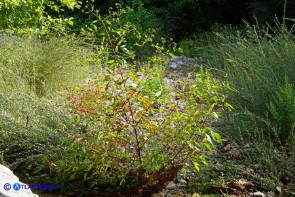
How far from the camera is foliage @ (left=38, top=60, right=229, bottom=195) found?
379 centimetres

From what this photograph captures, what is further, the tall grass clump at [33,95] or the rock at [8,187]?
the tall grass clump at [33,95]

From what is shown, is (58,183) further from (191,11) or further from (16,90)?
(191,11)

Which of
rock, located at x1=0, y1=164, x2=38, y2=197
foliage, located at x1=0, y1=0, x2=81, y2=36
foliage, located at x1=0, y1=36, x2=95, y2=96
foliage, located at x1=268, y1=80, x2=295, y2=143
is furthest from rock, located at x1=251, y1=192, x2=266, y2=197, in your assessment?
foliage, located at x1=0, y1=0, x2=81, y2=36

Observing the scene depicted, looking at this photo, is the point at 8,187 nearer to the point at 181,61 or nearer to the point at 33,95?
the point at 33,95

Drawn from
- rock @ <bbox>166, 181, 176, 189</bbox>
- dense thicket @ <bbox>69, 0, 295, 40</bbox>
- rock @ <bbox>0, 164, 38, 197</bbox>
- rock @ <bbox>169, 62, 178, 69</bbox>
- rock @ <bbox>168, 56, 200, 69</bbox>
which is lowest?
rock @ <bbox>168, 56, 200, 69</bbox>

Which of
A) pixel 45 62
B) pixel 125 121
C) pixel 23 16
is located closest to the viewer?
pixel 125 121

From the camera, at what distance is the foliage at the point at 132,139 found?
12.4 ft

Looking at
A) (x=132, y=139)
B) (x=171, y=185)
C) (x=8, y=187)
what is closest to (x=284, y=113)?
(x=171, y=185)

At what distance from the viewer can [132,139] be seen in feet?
13.2

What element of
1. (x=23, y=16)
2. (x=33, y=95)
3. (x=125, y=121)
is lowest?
(x=33, y=95)

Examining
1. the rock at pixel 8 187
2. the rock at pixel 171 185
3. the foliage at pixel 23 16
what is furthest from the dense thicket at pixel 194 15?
the rock at pixel 8 187

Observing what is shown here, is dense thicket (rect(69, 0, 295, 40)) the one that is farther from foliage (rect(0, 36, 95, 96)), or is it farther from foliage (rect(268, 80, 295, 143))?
foliage (rect(268, 80, 295, 143))

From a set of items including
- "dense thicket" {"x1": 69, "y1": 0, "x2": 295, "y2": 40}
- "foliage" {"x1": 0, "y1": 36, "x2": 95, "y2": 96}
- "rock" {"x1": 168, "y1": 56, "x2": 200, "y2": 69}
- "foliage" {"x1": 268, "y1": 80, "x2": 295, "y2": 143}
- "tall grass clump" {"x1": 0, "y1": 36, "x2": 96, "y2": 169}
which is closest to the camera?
"tall grass clump" {"x1": 0, "y1": 36, "x2": 96, "y2": 169}

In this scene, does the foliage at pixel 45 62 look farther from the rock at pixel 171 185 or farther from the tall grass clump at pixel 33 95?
the rock at pixel 171 185
